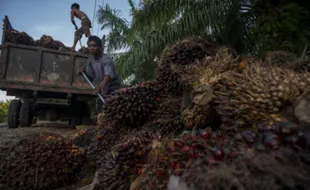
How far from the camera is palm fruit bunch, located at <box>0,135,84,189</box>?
2.14 metres

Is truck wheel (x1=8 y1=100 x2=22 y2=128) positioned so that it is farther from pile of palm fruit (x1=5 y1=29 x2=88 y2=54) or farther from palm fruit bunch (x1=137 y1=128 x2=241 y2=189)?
palm fruit bunch (x1=137 y1=128 x2=241 y2=189)

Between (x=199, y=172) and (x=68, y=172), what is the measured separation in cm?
166

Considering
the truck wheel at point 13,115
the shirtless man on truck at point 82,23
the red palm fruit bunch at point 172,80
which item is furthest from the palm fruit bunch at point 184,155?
the shirtless man on truck at point 82,23

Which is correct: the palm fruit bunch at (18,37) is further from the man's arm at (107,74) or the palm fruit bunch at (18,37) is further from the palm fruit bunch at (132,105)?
the palm fruit bunch at (132,105)

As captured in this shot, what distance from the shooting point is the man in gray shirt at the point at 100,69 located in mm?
4293

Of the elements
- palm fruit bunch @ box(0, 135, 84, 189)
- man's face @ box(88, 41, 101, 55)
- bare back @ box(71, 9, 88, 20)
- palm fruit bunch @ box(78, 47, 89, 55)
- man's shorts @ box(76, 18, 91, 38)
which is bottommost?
palm fruit bunch @ box(0, 135, 84, 189)

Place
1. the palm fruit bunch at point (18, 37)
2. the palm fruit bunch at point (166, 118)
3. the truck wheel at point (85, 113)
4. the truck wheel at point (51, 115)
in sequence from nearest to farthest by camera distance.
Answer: the palm fruit bunch at point (166, 118) < the palm fruit bunch at point (18, 37) < the truck wheel at point (51, 115) < the truck wheel at point (85, 113)

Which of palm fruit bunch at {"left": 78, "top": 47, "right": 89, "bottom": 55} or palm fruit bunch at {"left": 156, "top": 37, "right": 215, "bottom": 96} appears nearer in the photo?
palm fruit bunch at {"left": 156, "top": 37, "right": 215, "bottom": 96}

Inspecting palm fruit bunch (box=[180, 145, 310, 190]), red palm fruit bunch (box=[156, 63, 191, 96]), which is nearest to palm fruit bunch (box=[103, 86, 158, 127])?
red palm fruit bunch (box=[156, 63, 191, 96])

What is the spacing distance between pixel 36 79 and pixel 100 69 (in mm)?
2400

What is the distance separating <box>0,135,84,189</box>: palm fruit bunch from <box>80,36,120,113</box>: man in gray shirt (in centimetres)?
194

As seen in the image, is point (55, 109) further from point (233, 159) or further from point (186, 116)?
point (233, 159)

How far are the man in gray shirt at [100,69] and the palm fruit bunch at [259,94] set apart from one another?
289 cm

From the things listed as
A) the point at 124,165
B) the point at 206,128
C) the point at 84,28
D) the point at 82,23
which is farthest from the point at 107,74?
the point at 82,23
